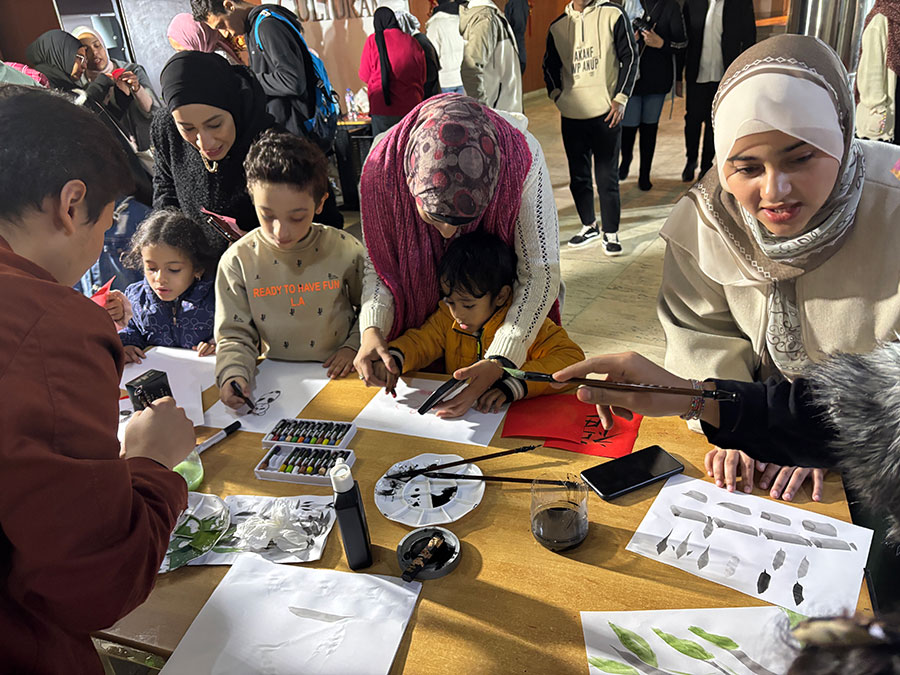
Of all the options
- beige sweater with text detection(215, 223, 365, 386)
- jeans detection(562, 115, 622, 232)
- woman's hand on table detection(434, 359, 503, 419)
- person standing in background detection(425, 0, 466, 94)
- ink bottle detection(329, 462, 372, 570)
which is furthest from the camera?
person standing in background detection(425, 0, 466, 94)

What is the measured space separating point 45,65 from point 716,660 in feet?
14.6

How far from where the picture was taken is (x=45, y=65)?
357 centimetres

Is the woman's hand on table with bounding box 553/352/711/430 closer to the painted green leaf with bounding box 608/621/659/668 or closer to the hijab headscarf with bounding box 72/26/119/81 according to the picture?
the painted green leaf with bounding box 608/621/659/668

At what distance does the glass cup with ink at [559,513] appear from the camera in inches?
34.4

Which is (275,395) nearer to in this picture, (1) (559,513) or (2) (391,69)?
(1) (559,513)

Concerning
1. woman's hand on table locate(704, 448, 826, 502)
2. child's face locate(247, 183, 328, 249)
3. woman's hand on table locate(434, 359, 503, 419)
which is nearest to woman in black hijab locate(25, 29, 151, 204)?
child's face locate(247, 183, 328, 249)

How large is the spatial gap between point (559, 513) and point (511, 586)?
14 cm

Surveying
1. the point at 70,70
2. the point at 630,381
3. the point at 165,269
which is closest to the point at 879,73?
the point at 630,381

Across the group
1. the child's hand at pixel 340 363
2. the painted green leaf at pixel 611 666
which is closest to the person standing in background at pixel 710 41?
the child's hand at pixel 340 363

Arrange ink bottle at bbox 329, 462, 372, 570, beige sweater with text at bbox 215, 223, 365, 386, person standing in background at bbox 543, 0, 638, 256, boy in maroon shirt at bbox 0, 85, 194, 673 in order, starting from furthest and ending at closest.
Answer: person standing in background at bbox 543, 0, 638, 256 → beige sweater with text at bbox 215, 223, 365, 386 → ink bottle at bbox 329, 462, 372, 570 → boy in maroon shirt at bbox 0, 85, 194, 673

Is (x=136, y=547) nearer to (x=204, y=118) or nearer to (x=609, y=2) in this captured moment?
(x=204, y=118)

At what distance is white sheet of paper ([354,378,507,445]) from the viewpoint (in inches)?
45.3

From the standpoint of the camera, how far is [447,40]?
448 centimetres

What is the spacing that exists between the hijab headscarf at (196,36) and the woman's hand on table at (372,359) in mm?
1446
